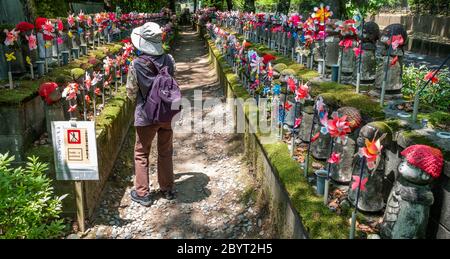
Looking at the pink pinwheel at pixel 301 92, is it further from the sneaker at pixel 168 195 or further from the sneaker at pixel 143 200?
the sneaker at pixel 143 200

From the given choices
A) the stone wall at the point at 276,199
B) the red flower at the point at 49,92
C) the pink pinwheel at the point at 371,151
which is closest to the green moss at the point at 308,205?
the stone wall at the point at 276,199

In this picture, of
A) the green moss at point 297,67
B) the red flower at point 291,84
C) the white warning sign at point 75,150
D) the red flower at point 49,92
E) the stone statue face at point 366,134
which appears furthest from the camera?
the green moss at point 297,67

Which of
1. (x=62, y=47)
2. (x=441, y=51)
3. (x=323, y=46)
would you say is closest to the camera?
(x=323, y=46)

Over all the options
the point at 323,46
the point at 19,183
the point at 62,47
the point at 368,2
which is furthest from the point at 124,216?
the point at 368,2

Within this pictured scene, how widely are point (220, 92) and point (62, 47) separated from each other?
435 cm

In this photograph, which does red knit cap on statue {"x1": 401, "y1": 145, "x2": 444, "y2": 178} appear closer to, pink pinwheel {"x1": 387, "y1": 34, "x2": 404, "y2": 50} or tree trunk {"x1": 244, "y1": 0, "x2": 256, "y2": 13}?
pink pinwheel {"x1": 387, "y1": 34, "x2": 404, "y2": 50}

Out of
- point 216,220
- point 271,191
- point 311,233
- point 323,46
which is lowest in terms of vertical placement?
point 216,220

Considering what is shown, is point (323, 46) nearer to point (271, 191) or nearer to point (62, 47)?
point (271, 191)

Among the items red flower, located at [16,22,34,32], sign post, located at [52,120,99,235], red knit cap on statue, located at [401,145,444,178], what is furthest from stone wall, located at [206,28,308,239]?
red flower, located at [16,22,34,32]

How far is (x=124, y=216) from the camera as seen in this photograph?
4816 millimetres

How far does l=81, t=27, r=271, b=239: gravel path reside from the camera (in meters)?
4.55

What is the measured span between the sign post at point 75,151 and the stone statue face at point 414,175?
9.32 feet

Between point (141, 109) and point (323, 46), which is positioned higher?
point (323, 46)

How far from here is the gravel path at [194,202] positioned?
179 inches
